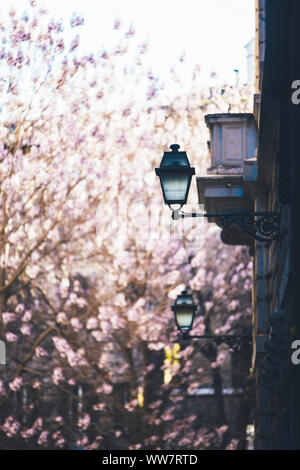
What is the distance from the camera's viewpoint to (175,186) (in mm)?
12195

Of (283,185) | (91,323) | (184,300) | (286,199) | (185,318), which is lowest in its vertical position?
(91,323)

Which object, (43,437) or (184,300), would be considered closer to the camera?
(184,300)

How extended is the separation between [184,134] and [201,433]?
32.9 feet

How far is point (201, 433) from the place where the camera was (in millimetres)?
35062

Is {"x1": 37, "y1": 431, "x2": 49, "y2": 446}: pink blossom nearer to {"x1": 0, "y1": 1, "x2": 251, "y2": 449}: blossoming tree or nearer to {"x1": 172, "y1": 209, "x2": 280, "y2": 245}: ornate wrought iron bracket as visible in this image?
{"x1": 0, "y1": 1, "x2": 251, "y2": 449}: blossoming tree

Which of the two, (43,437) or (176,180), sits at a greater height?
(176,180)

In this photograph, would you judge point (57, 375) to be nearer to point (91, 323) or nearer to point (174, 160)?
point (91, 323)

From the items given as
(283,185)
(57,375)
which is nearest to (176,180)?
(283,185)

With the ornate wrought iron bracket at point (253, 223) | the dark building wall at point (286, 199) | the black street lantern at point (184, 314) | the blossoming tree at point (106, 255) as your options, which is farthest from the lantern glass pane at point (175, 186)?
the blossoming tree at point (106, 255)

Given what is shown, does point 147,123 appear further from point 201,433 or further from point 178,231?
point 201,433

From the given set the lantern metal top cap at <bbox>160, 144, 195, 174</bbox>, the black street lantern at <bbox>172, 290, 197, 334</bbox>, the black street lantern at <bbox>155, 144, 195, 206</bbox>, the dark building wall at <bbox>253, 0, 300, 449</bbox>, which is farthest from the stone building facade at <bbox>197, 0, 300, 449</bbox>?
the black street lantern at <bbox>172, 290, 197, 334</bbox>

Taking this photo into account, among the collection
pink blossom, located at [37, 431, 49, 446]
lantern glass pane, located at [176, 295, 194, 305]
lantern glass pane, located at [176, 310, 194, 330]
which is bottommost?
pink blossom, located at [37, 431, 49, 446]

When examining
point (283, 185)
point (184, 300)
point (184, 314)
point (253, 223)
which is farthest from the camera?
point (184, 300)

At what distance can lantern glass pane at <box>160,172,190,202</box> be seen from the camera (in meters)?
12.1
